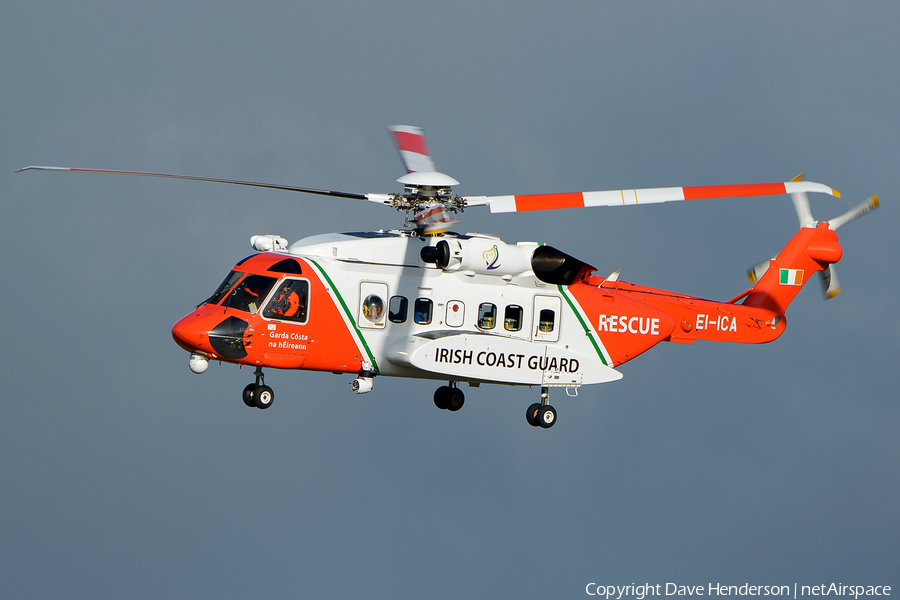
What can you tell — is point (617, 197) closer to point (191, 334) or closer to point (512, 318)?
point (512, 318)

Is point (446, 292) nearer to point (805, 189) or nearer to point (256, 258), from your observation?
point (256, 258)

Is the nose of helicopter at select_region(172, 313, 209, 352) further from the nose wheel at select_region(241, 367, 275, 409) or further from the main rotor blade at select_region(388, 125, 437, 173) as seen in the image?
the main rotor blade at select_region(388, 125, 437, 173)

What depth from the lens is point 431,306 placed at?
2112cm

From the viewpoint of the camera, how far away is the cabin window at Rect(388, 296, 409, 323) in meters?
20.9

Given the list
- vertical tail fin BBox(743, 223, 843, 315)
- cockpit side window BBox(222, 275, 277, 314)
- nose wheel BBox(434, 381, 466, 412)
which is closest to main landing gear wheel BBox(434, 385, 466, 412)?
nose wheel BBox(434, 381, 466, 412)

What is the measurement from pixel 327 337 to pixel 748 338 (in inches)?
372

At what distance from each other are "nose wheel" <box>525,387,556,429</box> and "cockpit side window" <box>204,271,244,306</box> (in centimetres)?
637

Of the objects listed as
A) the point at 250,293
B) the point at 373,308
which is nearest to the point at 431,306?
the point at 373,308

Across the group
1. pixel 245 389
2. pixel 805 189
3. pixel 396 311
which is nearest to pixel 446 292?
pixel 396 311

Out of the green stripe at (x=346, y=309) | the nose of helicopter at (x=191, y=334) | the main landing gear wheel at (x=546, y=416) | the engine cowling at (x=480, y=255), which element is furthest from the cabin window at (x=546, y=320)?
the nose of helicopter at (x=191, y=334)

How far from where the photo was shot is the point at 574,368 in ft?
72.1

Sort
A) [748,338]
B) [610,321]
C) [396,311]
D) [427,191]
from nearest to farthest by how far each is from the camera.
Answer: [427,191]
[396,311]
[610,321]
[748,338]

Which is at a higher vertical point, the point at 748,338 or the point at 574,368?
the point at 748,338

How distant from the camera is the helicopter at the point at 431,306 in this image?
Answer: 1966 cm
